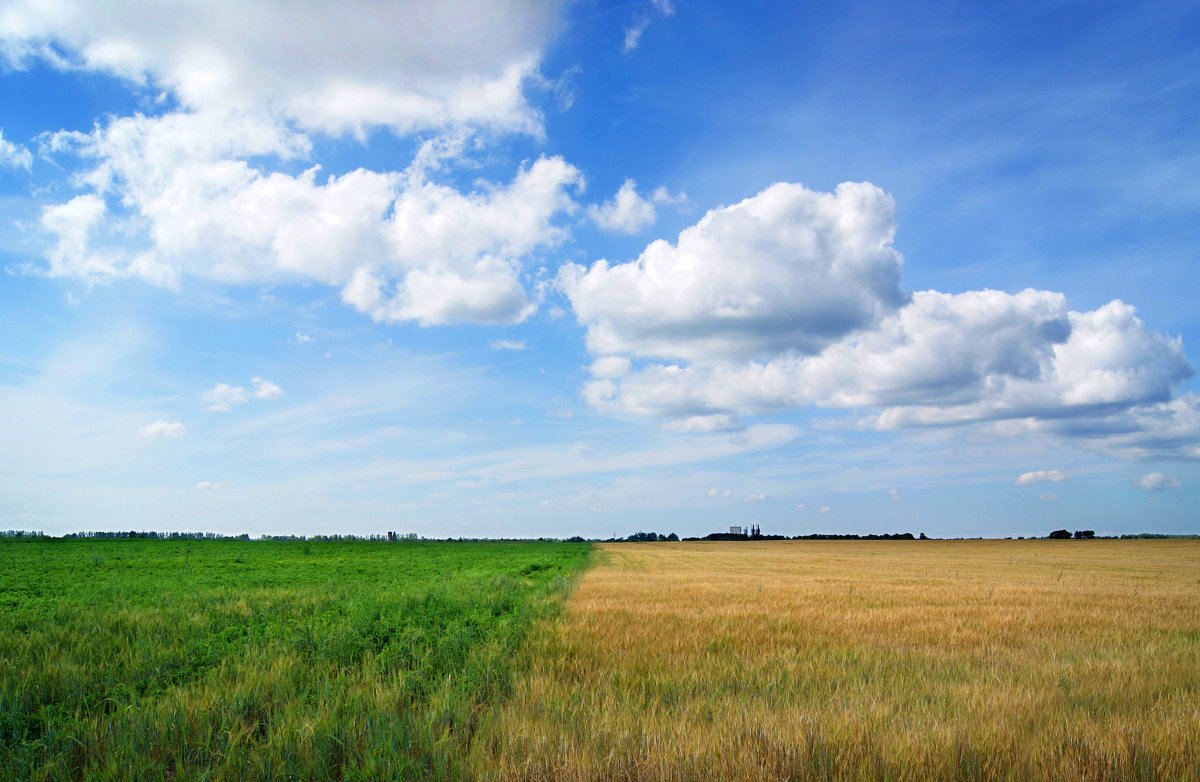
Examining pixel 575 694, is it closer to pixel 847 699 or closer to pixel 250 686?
Answer: pixel 847 699

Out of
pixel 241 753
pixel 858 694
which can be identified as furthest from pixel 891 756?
pixel 241 753

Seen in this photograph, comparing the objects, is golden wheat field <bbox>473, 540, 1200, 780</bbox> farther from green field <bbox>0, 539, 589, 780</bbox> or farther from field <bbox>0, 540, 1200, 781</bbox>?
green field <bbox>0, 539, 589, 780</bbox>

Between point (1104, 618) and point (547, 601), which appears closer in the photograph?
point (1104, 618)

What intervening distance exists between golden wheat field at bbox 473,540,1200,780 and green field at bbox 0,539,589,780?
0.71 m

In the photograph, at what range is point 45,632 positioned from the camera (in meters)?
8.88

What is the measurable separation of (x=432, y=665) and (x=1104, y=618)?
13.8 metres

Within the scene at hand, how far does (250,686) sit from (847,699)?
6.02 meters

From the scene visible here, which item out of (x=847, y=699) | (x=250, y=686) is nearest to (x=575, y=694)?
(x=847, y=699)

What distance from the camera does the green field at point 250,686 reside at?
15.7ft

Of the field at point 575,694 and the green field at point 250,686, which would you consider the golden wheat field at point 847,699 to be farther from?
the green field at point 250,686

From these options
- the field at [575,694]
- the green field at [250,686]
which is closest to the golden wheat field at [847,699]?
the field at [575,694]

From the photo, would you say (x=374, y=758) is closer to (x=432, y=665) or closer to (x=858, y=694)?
(x=432, y=665)

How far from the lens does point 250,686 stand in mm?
6176

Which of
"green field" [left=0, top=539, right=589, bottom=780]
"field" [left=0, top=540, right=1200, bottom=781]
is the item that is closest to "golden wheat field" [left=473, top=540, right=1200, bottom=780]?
"field" [left=0, top=540, right=1200, bottom=781]
